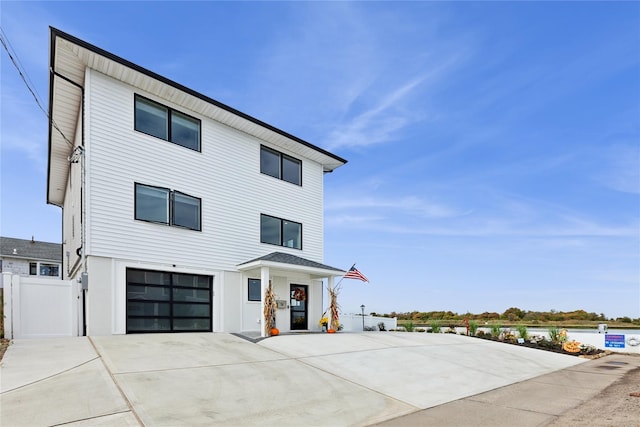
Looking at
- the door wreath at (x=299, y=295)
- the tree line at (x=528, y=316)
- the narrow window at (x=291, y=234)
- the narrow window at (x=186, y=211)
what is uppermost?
the narrow window at (x=186, y=211)

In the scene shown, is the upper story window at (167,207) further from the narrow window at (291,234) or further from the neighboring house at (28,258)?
the neighboring house at (28,258)

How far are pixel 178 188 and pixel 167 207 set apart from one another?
738 millimetres

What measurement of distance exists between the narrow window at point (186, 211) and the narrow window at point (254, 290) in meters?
2.92

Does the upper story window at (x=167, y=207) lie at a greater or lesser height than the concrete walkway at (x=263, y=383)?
greater

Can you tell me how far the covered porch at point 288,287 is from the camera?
47.5 ft

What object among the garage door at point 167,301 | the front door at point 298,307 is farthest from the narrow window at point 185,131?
the front door at point 298,307

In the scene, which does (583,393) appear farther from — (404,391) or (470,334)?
(470,334)

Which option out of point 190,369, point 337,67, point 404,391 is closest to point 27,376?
point 190,369

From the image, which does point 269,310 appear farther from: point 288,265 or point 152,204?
point 152,204

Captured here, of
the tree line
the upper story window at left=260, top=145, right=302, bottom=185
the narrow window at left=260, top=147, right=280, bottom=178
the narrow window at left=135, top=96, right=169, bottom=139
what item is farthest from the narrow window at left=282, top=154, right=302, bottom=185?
the tree line

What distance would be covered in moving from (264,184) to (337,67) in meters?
5.24

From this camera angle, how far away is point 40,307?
11.0 metres

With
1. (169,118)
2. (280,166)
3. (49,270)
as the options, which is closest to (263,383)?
(169,118)

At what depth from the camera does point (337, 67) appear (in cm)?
1628
